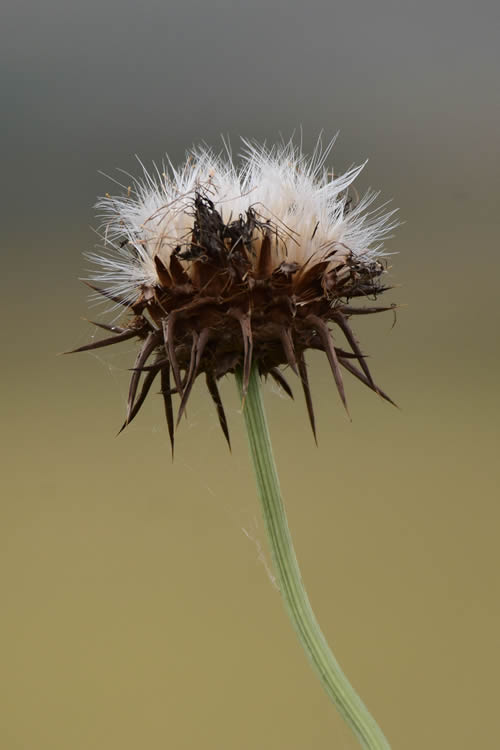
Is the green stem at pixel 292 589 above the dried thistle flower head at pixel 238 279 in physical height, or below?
below

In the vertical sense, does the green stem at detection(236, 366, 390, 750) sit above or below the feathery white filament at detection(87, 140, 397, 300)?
below

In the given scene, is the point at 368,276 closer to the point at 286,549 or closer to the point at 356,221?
the point at 356,221

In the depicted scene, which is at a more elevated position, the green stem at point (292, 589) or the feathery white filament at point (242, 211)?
the feathery white filament at point (242, 211)

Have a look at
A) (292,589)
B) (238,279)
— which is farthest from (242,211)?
(292,589)

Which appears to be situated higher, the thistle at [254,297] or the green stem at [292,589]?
the thistle at [254,297]

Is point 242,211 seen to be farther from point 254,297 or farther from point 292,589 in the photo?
point 292,589

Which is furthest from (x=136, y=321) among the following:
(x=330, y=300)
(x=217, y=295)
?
(x=330, y=300)

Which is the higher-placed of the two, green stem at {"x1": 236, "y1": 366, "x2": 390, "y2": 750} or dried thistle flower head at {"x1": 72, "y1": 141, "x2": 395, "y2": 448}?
dried thistle flower head at {"x1": 72, "y1": 141, "x2": 395, "y2": 448}
